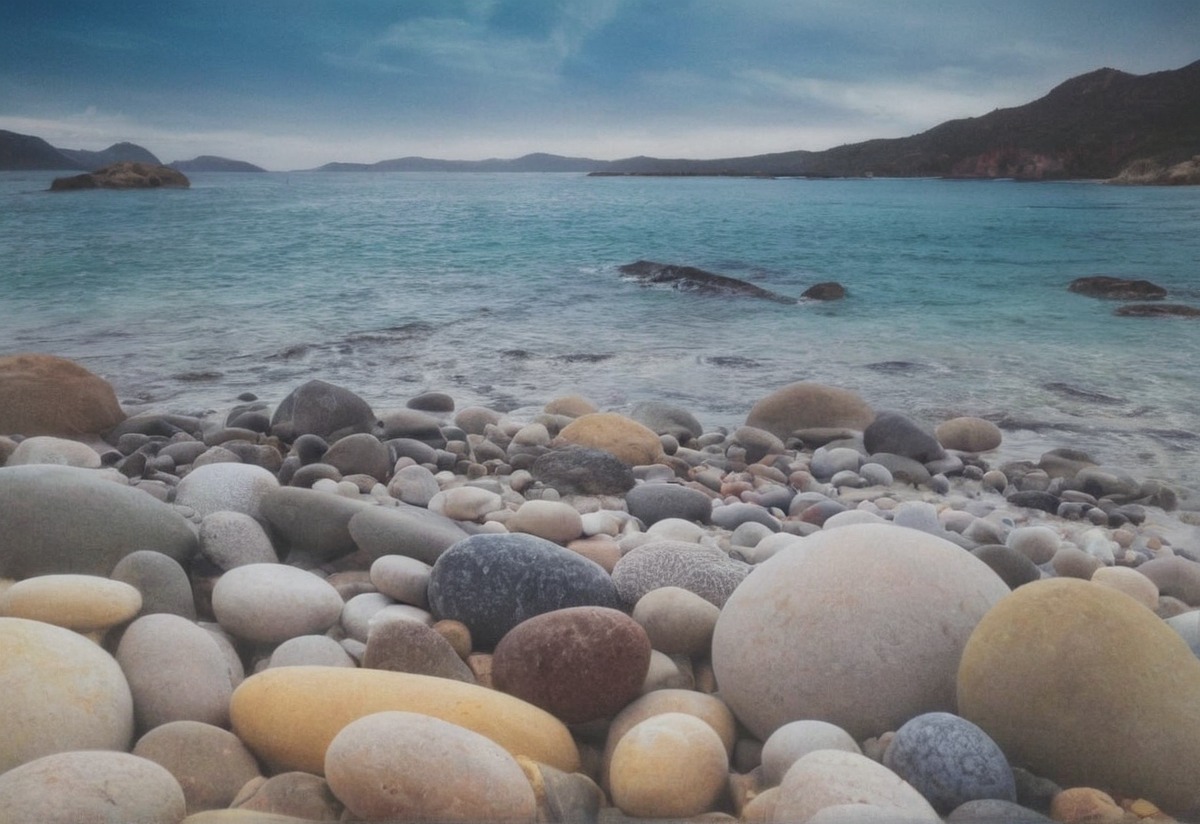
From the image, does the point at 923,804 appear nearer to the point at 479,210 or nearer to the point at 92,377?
the point at 92,377

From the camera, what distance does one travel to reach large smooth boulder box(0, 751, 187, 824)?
1321 millimetres

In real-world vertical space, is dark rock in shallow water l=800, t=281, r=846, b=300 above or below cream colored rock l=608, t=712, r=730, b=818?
above

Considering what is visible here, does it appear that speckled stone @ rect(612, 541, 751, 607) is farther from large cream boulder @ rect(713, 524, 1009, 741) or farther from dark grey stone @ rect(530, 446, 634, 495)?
dark grey stone @ rect(530, 446, 634, 495)

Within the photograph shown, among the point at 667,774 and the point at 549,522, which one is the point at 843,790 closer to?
the point at 667,774

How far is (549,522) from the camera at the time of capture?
3.38m

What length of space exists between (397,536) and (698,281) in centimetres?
1178

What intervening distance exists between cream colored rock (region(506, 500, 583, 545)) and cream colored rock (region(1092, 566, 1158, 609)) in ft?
6.07

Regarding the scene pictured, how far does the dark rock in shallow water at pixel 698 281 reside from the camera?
1347 centimetres

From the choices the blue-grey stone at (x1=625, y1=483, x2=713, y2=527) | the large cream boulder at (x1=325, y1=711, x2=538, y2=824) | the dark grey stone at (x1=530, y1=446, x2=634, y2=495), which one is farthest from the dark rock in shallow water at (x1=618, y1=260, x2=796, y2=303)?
the large cream boulder at (x1=325, y1=711, x2=538, y2=824)

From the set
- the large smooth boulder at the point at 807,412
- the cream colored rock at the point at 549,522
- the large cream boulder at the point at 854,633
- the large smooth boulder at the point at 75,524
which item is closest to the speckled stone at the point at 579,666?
the large cream boulder at the point at 854,633

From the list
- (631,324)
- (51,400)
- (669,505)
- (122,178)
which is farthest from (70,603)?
(122,178)

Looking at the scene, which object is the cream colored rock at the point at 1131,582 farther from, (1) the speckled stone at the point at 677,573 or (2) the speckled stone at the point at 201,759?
(2) the speckled stone at the point at 201,759

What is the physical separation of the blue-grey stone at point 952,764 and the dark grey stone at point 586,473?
114 inches

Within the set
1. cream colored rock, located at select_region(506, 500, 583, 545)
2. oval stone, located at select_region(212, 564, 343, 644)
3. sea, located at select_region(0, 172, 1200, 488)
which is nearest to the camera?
oval stone, located at select_region(212, 564, 343, 644)
